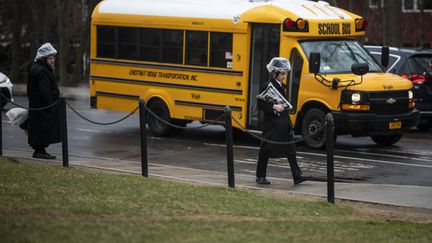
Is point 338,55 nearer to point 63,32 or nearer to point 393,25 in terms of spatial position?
point 393,25

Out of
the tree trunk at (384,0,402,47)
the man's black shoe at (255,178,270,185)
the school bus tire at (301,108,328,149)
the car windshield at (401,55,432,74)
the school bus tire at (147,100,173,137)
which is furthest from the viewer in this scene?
the tree trunk at (384,0,402,47)

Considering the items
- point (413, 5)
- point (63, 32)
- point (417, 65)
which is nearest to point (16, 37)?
A: point (63, 32)

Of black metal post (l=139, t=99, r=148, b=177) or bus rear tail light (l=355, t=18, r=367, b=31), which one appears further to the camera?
bus rear tail light (l=355, t=18, r=367, b=31)

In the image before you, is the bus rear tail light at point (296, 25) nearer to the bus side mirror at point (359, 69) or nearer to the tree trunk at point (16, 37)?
the bus side mirror at point (359, 69)

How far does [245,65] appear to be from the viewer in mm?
19703

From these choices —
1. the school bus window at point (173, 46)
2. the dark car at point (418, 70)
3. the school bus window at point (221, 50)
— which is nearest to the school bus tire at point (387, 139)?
the dark car at point (418, 70)

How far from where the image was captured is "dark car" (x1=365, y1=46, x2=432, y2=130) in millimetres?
22125

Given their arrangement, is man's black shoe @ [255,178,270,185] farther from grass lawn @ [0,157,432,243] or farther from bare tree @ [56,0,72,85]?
bare tree @ [56,0,72,85]

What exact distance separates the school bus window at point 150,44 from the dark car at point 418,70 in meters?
4.92

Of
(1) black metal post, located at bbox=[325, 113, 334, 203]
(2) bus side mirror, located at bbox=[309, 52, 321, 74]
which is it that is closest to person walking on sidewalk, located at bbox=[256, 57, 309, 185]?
(1) black metal post, located at bbox=[325, 113, 334, 203]

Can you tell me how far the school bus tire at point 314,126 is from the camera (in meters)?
18.9

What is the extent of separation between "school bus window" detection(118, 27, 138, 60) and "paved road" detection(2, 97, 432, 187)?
1.67m

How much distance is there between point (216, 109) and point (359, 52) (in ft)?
9.75

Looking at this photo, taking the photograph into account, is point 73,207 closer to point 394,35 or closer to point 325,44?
point 325,44
